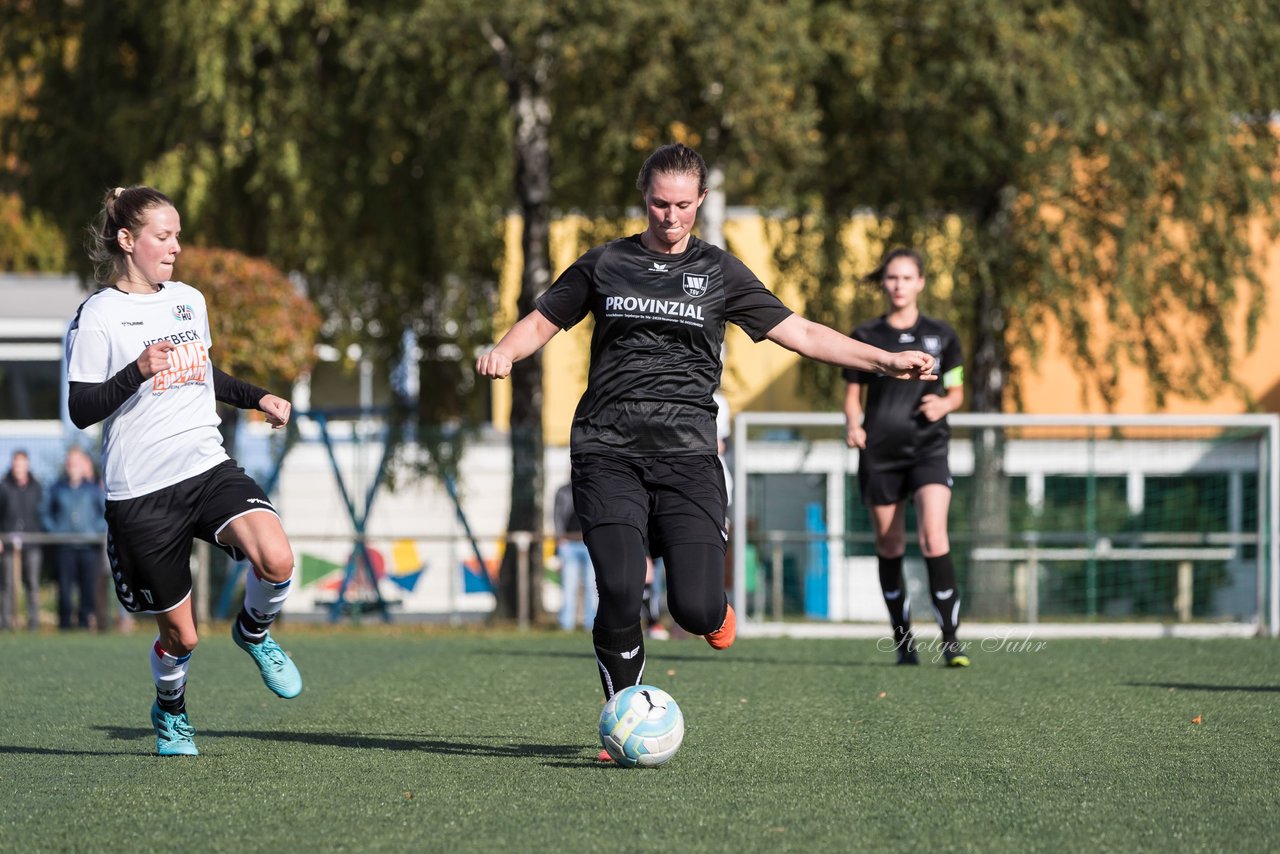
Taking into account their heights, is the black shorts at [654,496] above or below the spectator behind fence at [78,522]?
above

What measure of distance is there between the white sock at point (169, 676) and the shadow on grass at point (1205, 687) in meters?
4.80

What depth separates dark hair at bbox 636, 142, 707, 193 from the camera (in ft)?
19.0

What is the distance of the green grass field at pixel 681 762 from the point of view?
4.63 meters

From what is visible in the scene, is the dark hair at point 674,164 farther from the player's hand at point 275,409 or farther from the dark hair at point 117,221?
the dark hair at point 117,221

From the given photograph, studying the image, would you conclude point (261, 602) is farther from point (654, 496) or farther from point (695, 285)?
point (695, 285)

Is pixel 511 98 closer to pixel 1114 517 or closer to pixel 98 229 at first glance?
pixel 1114 517

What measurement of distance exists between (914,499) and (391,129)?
10.5 m

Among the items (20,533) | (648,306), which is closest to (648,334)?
(648,306)

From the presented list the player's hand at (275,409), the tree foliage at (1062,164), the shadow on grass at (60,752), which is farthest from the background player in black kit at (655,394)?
the tree foliage at (1062,164)

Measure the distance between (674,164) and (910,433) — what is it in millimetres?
4195

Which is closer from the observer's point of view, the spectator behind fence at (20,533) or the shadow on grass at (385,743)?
the shadow on grass at (385,743)

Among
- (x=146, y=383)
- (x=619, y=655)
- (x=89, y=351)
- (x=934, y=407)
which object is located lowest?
(x=619, y=655)

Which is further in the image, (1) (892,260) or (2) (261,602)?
(1) (892,260)

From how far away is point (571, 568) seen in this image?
16703 mm
